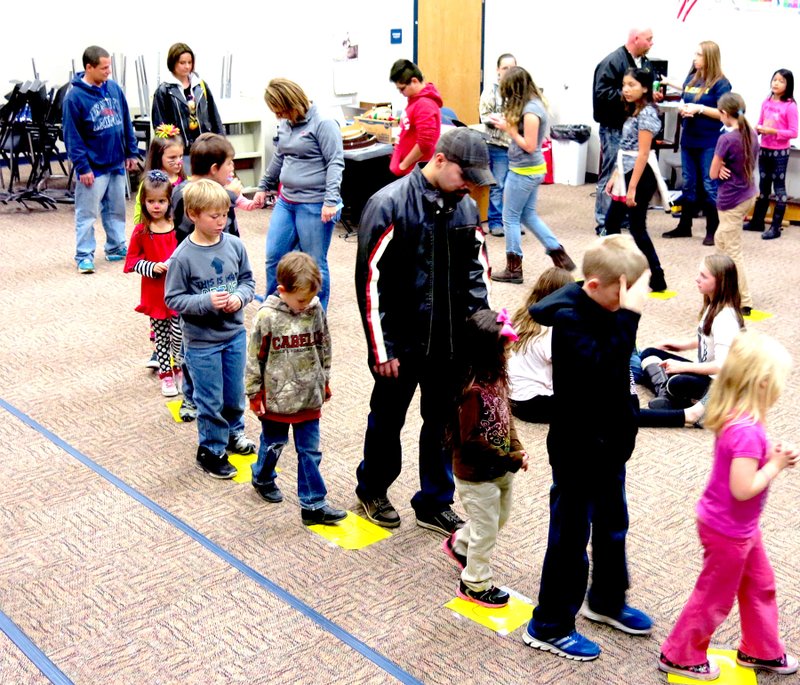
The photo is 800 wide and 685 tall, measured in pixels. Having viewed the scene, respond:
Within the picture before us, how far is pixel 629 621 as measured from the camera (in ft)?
9.20

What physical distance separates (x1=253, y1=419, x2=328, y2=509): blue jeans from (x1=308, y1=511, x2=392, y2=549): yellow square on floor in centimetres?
9

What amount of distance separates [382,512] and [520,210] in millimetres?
3490

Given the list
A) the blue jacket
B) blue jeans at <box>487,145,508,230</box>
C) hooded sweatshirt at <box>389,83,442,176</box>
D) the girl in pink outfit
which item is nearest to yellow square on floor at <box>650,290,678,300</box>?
blue jeans at <box>487,145,508,230</box>

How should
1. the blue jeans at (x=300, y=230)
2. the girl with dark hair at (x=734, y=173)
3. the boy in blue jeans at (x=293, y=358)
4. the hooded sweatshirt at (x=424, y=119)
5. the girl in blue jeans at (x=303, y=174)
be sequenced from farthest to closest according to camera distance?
the hooded sweatshirt at (x=424, y=119), the girl with dark hair at (x=734, y=173), the blue jeans at (x=300, y=230), the girl in blue jeans at (x=303, y=174), the boy in blue jeans at (x=293, y=358)

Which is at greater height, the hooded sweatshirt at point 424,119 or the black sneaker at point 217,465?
the hooded sweatshirt at point 424,119

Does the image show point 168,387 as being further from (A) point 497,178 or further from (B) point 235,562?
(A) point 497,178

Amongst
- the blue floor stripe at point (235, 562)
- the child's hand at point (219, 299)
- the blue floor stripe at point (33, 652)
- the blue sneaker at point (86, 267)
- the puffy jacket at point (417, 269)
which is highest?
the puffy jacket at point (417, 269)

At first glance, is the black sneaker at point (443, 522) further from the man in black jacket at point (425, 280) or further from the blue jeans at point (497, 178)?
the blue jeans at point (497, 178)

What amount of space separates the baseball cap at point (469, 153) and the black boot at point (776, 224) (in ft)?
18.7

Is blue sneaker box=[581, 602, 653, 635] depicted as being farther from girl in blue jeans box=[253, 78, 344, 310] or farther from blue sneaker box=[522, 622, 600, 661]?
girl in blue jeans box=[253, 78, 344, 310]

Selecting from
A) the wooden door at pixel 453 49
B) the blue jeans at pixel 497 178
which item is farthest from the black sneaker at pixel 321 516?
the wooden door at pixel 453 49

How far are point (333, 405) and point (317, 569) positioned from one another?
1450mm

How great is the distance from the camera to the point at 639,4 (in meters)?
9.33

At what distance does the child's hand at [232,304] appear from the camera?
3.54m
